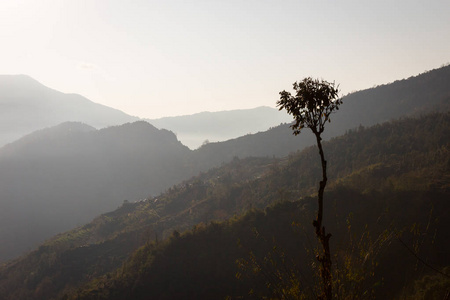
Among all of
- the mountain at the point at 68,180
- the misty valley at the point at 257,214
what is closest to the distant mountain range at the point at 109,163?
the mountain at the point at 68,180

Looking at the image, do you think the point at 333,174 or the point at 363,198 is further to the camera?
the point at 333,174

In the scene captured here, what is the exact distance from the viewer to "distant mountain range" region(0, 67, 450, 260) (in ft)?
431

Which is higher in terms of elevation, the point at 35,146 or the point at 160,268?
the point at 35,146

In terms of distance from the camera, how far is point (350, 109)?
6029 inches

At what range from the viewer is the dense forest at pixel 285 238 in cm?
1727

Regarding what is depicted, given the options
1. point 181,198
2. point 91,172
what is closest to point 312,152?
point 181,198

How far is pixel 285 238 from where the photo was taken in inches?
1463

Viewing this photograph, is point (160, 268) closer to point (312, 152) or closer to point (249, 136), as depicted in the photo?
point (312, 152)

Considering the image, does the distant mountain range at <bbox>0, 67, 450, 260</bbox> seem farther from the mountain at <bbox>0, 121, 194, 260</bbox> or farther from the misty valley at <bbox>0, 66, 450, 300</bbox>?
the misty valley at <bbox>0, 66, 450, 300</bbox>

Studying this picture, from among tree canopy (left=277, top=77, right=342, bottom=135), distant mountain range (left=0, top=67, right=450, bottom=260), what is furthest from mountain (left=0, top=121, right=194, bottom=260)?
tree canopy (left=277, top=77, right=342, bottom=135)

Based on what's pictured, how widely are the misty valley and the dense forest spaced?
0.18 metres

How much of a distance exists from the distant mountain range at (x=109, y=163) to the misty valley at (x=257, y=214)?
2.69 ft

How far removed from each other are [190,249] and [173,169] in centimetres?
14379

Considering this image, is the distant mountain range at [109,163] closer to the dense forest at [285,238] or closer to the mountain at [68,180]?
the mountain at [68,180]
